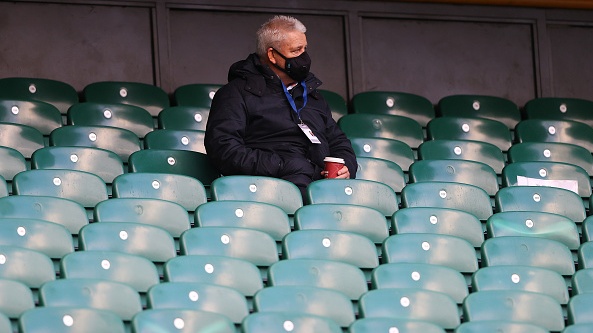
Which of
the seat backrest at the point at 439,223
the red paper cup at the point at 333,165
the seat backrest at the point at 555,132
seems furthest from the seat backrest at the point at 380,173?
the seat backrest at the point at 555,132

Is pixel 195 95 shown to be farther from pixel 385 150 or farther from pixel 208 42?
pixel 385 150

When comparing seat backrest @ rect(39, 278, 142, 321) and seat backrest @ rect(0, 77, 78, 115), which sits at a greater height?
seat backrest @ rect(0, 77, 78, 115)

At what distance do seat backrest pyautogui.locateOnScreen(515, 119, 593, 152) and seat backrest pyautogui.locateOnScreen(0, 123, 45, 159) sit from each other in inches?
107

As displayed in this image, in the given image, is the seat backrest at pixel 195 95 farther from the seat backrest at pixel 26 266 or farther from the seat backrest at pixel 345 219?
the seat backrest at pixel 26 266

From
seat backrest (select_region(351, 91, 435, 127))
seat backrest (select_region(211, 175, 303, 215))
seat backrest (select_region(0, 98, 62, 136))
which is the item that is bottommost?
seat backrest (select_region(211, 175, 303, 215))

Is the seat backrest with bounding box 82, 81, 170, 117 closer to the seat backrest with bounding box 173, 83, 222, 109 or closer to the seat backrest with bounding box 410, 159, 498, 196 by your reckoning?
the seat backrest with bounding box 173, 83, 222, 109

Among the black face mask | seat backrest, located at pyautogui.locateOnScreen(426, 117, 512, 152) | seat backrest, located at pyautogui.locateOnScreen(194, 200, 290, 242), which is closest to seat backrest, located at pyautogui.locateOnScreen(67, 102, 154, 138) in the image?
the black face mask

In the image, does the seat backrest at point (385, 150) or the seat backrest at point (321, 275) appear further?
the seat backrest at point (385, 150)

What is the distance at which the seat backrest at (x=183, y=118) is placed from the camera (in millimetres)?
7637

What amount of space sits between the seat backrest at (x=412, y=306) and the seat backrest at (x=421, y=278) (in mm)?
162

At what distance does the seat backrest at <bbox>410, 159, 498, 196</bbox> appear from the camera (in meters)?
7.32

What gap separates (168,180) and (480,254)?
1.42 metres

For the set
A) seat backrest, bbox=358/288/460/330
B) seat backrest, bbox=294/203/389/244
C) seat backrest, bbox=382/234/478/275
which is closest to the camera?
seat backrest, bbox=358/288/460/330

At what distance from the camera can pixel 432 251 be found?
20.8ft
